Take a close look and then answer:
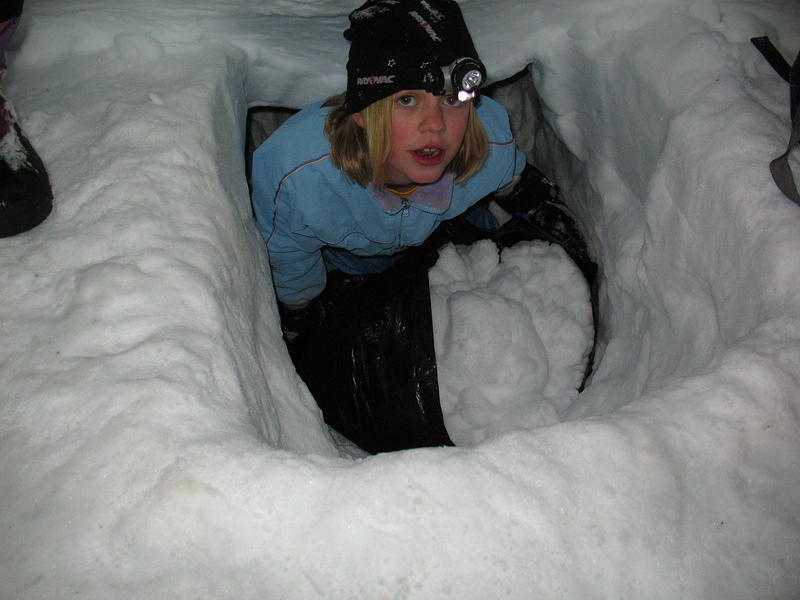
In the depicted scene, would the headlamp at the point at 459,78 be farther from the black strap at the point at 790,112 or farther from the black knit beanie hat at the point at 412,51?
the black strap at the point at 790,112

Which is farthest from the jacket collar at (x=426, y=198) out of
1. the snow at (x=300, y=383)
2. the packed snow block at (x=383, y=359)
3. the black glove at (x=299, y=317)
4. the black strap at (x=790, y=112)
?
the black strap at (x=790, y=112)

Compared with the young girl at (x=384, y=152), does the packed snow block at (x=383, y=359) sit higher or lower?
lower

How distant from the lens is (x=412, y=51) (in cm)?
109

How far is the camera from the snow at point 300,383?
0.59 metres

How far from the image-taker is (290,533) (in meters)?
0.59

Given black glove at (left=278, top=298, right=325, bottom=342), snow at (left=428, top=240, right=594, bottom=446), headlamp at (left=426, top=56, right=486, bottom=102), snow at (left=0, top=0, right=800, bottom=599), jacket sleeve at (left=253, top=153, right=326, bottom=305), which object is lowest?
black glove at (left=278, top=298, right=325, bottom=342)

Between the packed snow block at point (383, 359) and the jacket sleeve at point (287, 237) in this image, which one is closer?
the jacket sleeve at point (287, 237)

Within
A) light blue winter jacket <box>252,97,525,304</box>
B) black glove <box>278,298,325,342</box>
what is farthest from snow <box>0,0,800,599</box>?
black glove <box>278,298,325,342</box>

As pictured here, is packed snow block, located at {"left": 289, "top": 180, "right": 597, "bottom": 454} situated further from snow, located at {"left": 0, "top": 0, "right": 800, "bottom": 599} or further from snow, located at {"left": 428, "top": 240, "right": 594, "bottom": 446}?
snow, located at {"left": 0, "top": 0, "right": 800, "bottom": 599}

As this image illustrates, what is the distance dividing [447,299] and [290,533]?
1.22 meters

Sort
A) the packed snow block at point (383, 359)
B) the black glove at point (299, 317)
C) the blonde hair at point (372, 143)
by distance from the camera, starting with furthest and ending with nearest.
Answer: the black glove at point (299, 317) → the packed snow block at point (383, 359) → the blonde hair at point (372, 143)

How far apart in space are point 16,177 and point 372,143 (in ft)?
2.33

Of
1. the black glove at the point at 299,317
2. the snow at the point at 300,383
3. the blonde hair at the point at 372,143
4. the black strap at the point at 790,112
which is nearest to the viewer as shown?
the snow at the point at 300,383

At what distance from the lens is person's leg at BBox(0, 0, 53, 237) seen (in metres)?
0.85
